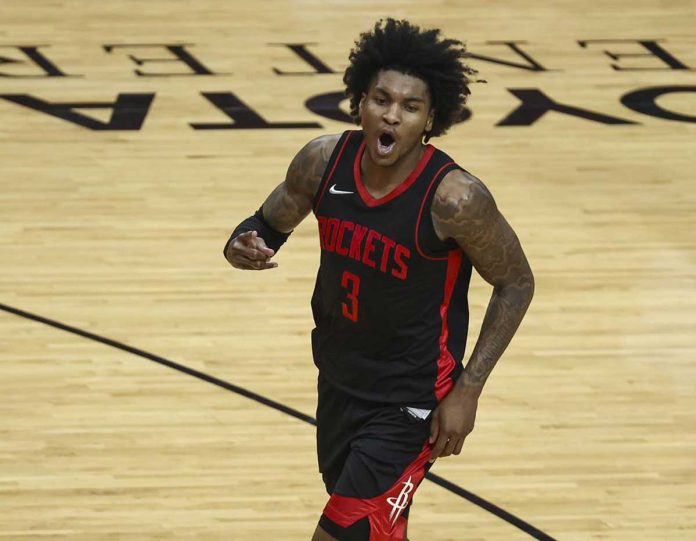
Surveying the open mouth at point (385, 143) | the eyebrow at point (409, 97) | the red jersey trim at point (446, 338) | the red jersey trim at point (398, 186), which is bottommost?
the red jersey trim at point (446, 338)

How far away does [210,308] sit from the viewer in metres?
6.79

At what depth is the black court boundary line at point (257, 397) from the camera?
4.98m

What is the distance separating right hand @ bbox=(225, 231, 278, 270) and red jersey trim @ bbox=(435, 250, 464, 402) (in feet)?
1.49

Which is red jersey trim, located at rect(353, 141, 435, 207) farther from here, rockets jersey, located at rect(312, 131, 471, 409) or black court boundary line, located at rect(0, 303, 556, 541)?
black court boundary line, located at rect(0, 303, 556, 541)

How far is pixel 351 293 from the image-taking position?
12.0 ft

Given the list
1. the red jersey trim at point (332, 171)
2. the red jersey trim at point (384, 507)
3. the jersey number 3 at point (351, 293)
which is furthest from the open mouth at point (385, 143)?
the red jersey trim at point (384, 507)

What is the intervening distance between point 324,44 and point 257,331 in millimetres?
4644

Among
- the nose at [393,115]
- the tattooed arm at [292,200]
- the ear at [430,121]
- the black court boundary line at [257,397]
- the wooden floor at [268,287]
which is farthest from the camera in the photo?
the wooden floor at [268,287]

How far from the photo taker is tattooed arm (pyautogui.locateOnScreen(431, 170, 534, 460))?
3533mm

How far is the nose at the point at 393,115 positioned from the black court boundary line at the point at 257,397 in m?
1.95

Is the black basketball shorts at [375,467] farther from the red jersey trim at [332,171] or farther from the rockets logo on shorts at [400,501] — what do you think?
the red jersey trim at [332,171]

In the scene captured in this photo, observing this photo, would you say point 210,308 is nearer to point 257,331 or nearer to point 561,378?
point 257,331

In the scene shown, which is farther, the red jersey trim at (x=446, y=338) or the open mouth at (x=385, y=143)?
the red jersey trim at (x=446, y=338)

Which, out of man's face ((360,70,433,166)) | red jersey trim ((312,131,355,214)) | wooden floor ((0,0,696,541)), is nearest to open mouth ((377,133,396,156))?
man's face ((360,70,433,166))
